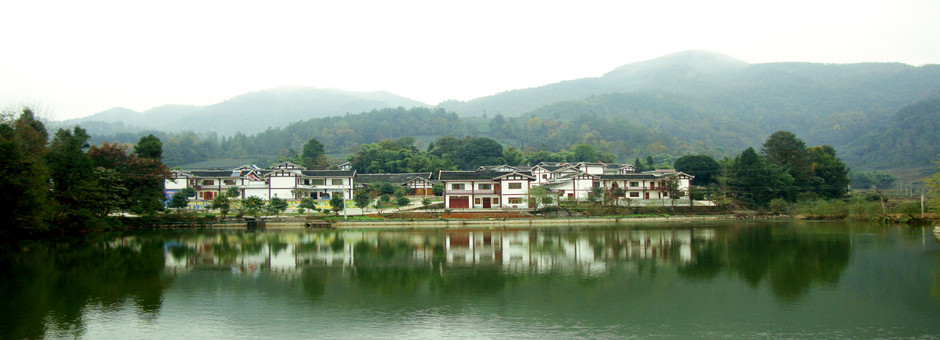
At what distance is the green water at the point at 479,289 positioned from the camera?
1000 centimetres

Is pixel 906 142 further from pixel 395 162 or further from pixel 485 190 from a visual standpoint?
pixel 485 190

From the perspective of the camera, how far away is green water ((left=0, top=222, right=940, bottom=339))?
10.0m

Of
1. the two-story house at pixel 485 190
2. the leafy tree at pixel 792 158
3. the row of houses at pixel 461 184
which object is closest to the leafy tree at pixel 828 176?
the leafy tree at pixel 792 158

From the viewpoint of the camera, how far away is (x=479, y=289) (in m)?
13.2

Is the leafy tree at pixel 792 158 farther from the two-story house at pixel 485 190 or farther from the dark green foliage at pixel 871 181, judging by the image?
the dark green foliage at pixel 871 181

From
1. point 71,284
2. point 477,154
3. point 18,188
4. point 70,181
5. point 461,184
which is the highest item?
point 477,154

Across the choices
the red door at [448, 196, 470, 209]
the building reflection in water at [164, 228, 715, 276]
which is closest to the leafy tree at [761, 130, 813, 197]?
the building reflection in water at [164, 228, 715, 276]

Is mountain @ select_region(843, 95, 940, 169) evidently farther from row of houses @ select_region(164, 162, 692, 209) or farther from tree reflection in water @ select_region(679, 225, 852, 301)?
tree reflection in water @ select_region(679, 225, 852, 301)

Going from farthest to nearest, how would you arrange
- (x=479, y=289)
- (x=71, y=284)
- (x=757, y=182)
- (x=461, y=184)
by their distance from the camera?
(x=461, y=184) → (x=757, y=182) → (x=71, y=284) → (x=479, y=289)

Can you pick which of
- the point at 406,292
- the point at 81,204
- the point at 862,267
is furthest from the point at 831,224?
the point at 81,204

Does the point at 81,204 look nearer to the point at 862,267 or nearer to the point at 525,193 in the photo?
the point at 525,193

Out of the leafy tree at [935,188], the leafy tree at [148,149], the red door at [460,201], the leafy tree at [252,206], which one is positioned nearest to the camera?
the leafy tree at [935,188]

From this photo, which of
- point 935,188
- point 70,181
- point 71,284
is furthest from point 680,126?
point 71,284

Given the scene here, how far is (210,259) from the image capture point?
18531mm
